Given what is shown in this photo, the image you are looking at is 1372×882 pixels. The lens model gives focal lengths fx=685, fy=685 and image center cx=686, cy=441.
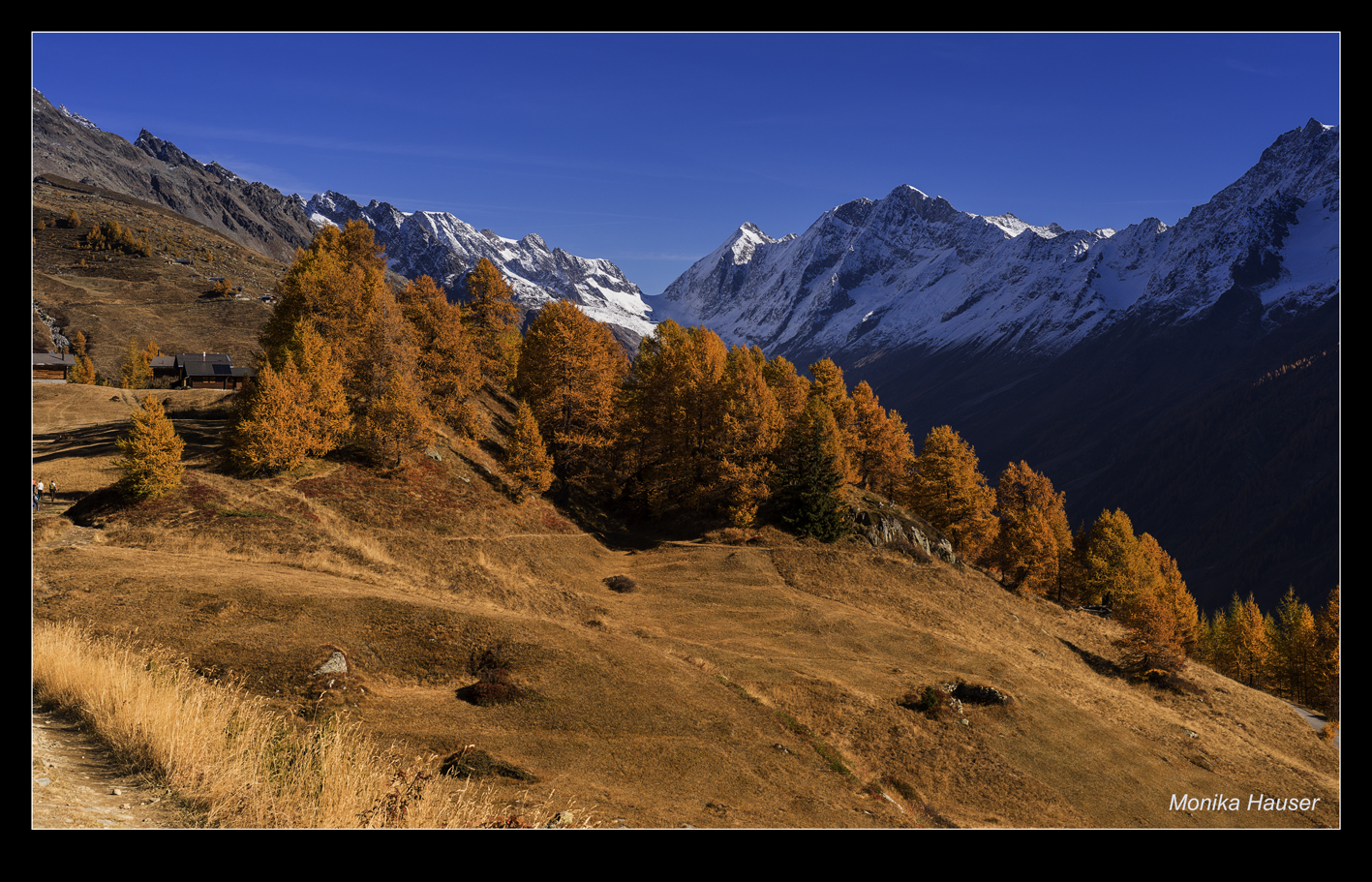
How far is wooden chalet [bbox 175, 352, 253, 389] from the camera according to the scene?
88000 mm

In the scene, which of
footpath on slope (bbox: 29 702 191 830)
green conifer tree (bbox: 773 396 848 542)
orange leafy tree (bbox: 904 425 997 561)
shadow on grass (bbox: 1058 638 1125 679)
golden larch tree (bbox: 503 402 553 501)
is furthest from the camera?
orange leafy tree (bbox: 904 425 997 561)

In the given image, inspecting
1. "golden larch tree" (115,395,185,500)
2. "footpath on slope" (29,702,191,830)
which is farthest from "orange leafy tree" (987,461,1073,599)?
"footpath on slope" (29,702,191,830)

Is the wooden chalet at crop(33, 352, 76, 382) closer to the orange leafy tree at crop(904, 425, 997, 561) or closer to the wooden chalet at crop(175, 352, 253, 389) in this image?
the wooden chalet at crop(175, 352, 253, 389)

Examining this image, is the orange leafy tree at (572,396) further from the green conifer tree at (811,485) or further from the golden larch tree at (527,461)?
the green conifer tree at (811,485)

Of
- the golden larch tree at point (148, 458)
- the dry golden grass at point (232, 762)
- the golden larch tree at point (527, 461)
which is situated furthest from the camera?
the golden larch tree at point (527, 461)

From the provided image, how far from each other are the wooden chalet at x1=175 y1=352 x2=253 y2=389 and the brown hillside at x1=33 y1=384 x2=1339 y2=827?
1430 inches

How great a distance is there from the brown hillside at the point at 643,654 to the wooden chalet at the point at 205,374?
3631 cm

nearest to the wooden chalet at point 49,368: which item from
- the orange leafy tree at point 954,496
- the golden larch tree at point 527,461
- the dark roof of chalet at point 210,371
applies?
the dark roof of chalet at point 210,371

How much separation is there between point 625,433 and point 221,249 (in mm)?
194976

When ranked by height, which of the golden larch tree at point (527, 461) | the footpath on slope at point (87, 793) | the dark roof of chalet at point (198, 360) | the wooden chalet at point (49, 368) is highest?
the dark roof of chalet at point (198, 360)

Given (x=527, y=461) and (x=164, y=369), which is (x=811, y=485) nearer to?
(x=527, y=461)

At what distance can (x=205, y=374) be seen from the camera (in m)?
88.6

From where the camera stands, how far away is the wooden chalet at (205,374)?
289 ft
